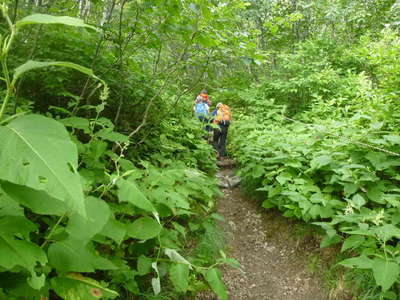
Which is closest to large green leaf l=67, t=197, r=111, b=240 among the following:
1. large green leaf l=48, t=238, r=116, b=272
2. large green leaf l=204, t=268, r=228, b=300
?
large green leaf l=48, t=238, r=116, b=272

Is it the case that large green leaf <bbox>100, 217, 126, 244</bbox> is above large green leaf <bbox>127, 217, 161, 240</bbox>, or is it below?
above

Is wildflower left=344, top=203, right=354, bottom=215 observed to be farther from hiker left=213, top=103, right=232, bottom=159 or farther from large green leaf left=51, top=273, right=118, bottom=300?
hiker left=213, top=103, right=232, bottom=159

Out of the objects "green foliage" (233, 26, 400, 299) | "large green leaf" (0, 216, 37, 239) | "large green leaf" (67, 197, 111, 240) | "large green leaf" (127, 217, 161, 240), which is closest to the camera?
"large green leaf" (0, 216, 37, 239)

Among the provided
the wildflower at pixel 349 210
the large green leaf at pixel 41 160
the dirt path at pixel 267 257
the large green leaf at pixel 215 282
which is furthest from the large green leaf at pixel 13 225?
the wildflower at pixel 349 210

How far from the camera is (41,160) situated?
0.83m

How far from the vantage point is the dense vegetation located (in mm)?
998

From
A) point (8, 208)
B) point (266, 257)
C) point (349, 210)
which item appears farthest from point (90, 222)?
point (266, 257)

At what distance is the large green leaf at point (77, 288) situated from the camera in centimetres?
140

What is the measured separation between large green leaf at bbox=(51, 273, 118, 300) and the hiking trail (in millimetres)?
2181

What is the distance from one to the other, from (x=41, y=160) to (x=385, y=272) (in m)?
2.85

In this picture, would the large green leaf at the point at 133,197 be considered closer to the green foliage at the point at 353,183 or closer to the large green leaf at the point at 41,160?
the large green leaf at the point at 41,160

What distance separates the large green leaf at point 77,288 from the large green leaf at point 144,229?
0.42 metres

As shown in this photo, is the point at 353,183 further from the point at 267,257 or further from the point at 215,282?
the point at 215,282

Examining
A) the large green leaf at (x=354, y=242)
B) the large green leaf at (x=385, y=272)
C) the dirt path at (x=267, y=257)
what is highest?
the large green leaf at (x=385, y=272)
